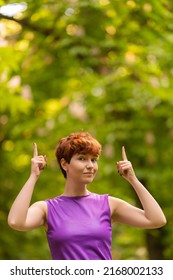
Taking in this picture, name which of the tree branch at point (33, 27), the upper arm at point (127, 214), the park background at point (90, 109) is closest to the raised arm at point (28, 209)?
the upper arm at point (127, 214)

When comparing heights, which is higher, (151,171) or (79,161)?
(79,161)

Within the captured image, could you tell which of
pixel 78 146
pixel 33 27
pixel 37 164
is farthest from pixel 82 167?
pixel 33 27

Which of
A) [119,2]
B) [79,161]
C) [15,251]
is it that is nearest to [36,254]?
[15,251]

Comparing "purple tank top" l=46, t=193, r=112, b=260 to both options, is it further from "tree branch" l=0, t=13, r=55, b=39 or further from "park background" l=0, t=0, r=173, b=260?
"park background" l=0, t=0, r=173, b=260

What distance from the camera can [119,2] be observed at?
31.4 feet

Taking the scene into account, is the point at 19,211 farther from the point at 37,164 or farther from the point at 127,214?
the point at 127,214

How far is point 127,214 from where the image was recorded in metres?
4.23

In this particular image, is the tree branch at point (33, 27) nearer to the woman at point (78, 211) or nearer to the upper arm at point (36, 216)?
the woman at point (78, 211)

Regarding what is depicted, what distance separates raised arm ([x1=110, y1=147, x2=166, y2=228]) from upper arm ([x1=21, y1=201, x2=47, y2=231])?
1.30ft

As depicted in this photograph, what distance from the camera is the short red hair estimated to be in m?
4.24

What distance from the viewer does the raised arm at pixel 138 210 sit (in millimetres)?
4172
